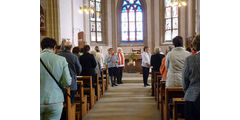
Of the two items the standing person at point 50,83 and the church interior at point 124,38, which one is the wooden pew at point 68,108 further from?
the standing person at point 50,83

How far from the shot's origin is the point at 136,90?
763 cm

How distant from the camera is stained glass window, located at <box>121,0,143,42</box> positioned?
15445 mm

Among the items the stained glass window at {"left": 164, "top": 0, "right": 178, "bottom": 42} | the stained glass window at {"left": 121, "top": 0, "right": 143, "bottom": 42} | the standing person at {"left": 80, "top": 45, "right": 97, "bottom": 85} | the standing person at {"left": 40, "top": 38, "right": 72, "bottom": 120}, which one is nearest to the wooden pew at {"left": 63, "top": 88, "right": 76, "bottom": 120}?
the standing person at {"left": 40, "top": 38, "right": 72, "bottom": 120}

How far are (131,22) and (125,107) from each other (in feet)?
35.6

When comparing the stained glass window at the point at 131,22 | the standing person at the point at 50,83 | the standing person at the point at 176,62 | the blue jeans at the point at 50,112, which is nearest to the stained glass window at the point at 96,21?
the stained glass window at the point at 131,22

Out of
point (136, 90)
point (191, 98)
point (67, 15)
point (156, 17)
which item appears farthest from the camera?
point (156, 17)

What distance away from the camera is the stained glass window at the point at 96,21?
1434 centimetres

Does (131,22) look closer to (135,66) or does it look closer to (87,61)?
(135,66)

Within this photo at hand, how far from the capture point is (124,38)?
15609mm

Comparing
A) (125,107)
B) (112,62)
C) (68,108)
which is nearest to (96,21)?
(112,62)

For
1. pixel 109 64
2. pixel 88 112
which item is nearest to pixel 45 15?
pixel 109 64
